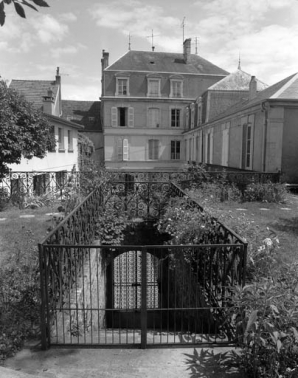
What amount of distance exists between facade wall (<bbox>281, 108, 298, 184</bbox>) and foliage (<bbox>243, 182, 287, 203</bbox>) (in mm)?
2145

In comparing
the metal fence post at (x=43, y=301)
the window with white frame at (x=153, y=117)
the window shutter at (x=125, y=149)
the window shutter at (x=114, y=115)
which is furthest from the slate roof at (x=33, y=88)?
the metal fence post at (x=43, y=301)

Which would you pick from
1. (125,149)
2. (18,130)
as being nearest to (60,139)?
(18,130)

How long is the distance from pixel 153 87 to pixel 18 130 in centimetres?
2529

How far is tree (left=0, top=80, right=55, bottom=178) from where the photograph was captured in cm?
910

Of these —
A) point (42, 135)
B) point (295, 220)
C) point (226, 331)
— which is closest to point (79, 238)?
point (226, 331)

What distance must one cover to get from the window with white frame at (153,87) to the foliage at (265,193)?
23.4m

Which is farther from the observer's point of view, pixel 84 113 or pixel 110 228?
pixel 84 113

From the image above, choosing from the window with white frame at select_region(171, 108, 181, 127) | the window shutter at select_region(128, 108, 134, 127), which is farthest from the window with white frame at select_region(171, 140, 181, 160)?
the window shutter at select_region(128, 108, 134, 127)

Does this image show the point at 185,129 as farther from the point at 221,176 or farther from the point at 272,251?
the point at 272,251

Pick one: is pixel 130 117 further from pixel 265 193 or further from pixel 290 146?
pixel 265 193

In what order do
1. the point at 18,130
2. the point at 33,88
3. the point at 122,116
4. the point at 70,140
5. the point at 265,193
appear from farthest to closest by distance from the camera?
the point at 122,116 < the point at 70,140 < the point at 33,88 < the point at 265,193 < the point at 18,130

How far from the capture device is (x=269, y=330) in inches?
89.6

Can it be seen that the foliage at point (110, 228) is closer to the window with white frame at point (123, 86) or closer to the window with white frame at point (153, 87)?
the window with white frame at point (123, 86)

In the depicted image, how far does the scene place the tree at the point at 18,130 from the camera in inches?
358
